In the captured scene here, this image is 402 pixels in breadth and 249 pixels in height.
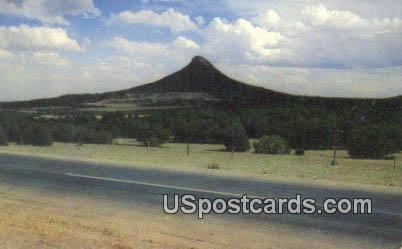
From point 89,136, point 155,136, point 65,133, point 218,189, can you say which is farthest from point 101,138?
point 218,189

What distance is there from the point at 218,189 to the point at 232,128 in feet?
93.3

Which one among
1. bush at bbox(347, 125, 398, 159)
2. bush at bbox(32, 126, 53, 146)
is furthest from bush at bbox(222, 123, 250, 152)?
bush at bbox(32, 126, 53, 146)

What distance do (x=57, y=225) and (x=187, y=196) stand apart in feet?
16.5

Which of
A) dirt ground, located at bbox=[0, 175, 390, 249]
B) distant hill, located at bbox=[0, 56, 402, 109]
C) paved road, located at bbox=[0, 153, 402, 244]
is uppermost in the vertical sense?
distant hill, located at bbox=[0, 56, 402, 109]

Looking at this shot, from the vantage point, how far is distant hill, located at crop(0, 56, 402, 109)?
132ft

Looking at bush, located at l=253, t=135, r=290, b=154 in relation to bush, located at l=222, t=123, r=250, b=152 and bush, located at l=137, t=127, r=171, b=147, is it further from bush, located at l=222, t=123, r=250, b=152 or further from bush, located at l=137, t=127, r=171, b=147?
bush, located at l=137, t=127, r=171, b=147

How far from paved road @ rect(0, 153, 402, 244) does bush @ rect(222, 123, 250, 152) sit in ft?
59.1

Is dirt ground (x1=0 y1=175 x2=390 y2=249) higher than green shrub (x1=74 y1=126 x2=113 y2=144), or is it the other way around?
dirt ground (x1=0 y1=175 x2=390 y2=249)

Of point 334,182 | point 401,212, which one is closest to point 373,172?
point 334,182

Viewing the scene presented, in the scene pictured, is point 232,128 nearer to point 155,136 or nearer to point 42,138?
point 155,136

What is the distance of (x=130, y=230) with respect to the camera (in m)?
10.0

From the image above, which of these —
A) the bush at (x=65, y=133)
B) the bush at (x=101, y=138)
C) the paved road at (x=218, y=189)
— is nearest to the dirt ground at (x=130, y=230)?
the paved road at (x=218, y=189)

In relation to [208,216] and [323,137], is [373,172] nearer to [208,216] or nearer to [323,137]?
[208,216]

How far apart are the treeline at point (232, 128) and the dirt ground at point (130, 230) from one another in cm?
2578
